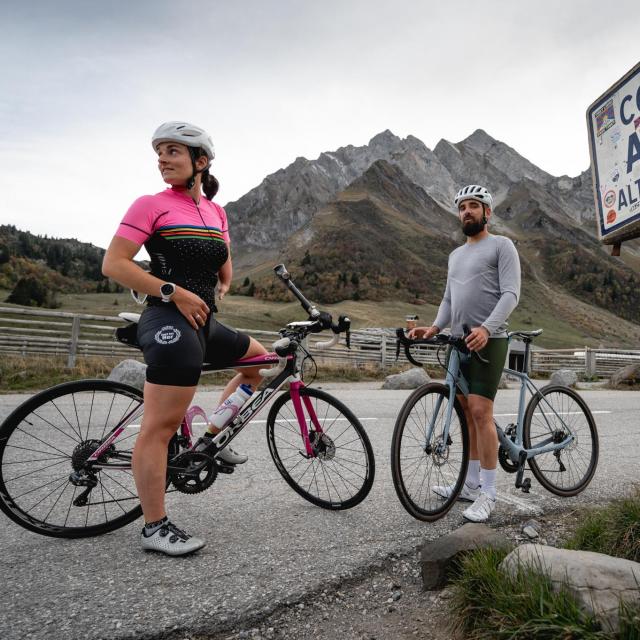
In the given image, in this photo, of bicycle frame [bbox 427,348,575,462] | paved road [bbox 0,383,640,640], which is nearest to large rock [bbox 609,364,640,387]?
paved road [bbox 0,383,640,640]

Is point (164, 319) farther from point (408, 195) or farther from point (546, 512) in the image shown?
point (408, 195)

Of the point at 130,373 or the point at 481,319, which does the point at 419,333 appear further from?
the point at 130,373

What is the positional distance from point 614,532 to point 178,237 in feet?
8.60

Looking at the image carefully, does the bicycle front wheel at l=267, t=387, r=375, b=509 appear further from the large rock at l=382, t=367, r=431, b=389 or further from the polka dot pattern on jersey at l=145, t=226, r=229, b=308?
the large rock at l=382, t=367, r=431, b=389

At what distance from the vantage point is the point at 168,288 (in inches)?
104

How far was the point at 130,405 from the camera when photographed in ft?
10.1

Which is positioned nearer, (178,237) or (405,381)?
(178,237)

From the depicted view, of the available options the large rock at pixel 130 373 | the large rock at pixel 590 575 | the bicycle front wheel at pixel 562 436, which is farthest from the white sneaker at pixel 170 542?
the large rock at pixel 130 373

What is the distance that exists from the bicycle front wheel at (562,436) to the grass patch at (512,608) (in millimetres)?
1887

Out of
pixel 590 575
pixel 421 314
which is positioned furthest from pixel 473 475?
Answer: pixel 421 314

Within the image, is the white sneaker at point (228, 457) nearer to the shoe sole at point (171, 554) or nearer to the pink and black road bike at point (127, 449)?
the pink and black road bike at point (127, 449)

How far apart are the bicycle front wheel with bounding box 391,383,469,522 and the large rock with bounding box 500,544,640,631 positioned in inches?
46.3

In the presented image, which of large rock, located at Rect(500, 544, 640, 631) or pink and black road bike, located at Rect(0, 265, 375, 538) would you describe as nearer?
large rock, located at Rect(500, 544, 640, 631)

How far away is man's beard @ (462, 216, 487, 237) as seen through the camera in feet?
12.1
